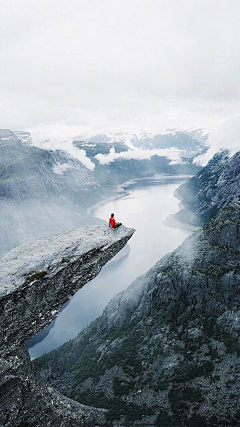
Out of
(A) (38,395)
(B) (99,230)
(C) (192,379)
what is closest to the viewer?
(A) (38,395)

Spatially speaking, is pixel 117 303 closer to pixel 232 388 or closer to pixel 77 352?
pixel 77 352

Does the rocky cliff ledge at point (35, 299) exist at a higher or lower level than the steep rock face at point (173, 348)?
higher

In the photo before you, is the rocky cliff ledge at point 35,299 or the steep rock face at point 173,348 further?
the steep rock face at point 173,348

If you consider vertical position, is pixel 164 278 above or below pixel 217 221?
below

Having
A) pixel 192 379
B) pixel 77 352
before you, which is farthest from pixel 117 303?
pixel 192 379
